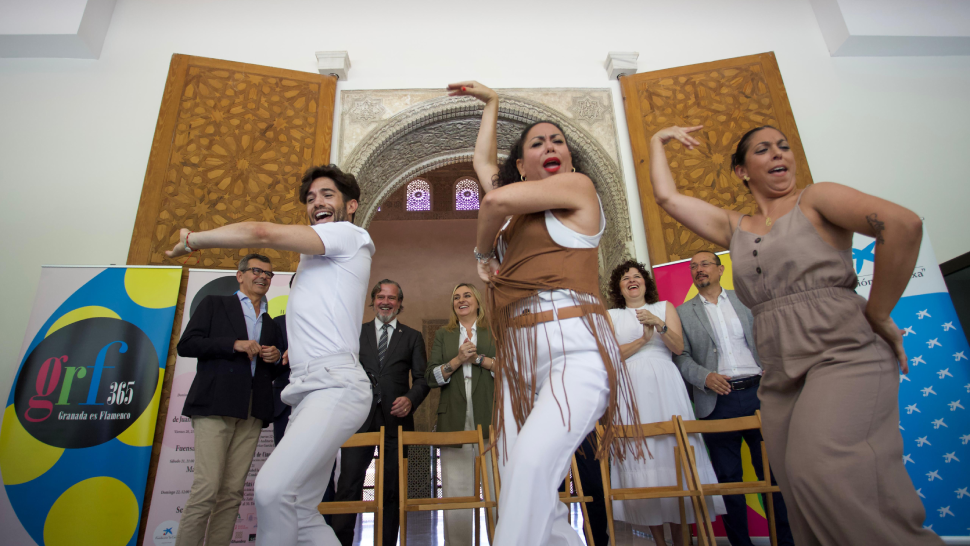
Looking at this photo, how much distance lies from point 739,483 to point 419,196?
313 inches

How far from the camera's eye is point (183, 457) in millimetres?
3430

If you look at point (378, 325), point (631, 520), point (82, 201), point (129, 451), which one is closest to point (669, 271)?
point (631, 520)

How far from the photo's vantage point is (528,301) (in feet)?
4.29

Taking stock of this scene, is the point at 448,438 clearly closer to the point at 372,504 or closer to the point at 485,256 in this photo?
the point at 372,504

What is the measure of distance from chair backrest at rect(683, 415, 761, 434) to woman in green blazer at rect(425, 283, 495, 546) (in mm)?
1099

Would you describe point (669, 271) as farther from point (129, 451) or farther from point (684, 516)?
point (129, 451)

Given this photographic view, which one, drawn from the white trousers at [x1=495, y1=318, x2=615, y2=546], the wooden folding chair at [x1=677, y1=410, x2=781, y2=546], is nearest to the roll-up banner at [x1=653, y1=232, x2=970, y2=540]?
the wooden folding chair at [x1=677, y1=410, x2=781, y2=546]

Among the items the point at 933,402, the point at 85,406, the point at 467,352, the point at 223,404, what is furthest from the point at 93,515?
the point at 933,402

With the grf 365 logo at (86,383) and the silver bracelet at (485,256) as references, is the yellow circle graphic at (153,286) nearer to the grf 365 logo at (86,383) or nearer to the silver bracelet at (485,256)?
the grf 365 logo at (86,383)

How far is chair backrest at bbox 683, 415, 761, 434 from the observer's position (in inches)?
106

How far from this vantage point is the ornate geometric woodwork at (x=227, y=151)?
4.06m

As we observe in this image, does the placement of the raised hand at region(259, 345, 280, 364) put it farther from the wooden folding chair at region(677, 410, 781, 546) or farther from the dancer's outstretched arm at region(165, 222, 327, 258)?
the wooden folding chair at region(677, 410, 781, 546)

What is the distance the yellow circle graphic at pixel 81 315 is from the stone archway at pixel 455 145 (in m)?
2.05

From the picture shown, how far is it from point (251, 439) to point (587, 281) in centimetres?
232
